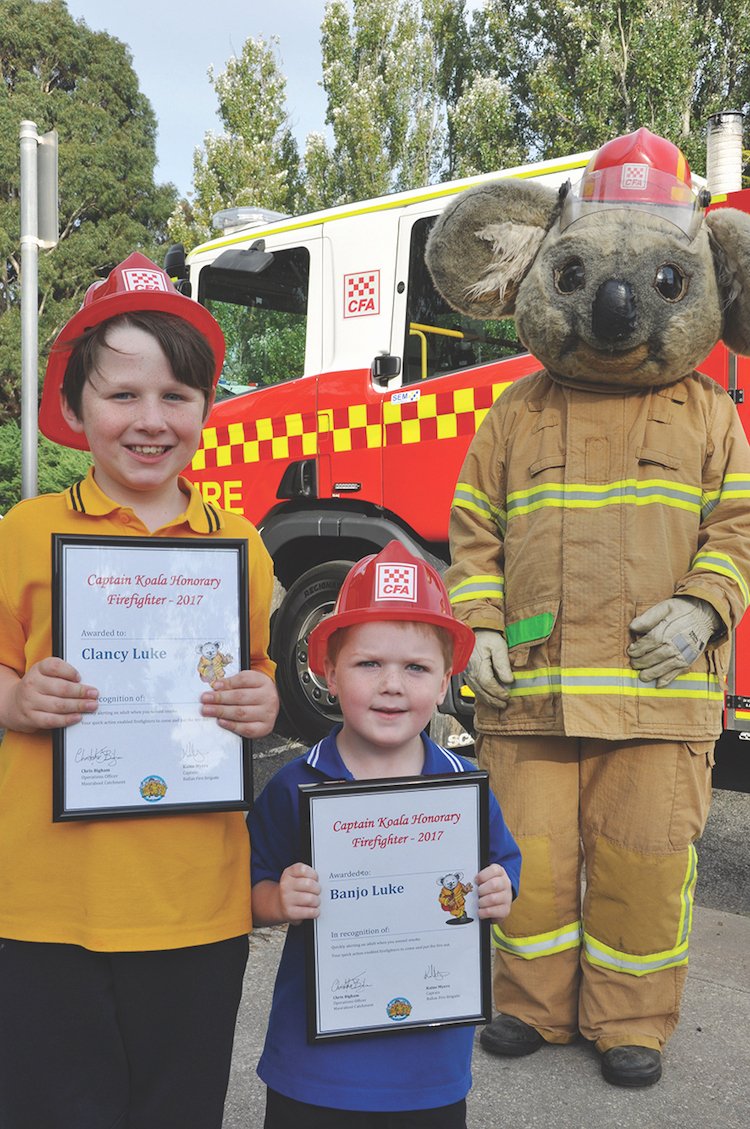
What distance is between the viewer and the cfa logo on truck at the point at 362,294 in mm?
5105

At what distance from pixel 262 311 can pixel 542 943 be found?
3764 millimetres

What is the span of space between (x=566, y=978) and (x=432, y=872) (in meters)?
1.29

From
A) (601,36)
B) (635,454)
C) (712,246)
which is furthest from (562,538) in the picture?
(601,36)

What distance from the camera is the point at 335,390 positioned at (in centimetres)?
521

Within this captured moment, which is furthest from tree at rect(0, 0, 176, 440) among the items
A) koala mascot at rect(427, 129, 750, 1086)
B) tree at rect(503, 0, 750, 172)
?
koala mascot at rect(427, 129, 750, 1086)

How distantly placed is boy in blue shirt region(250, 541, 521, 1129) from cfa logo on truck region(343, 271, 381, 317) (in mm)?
3566

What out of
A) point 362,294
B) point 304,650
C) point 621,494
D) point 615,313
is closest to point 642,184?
point 615,313

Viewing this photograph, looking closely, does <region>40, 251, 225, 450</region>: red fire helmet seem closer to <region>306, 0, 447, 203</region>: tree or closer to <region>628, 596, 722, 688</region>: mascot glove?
<region>628, 596, 722, 688</region>: mascot glove

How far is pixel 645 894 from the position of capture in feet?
8.38

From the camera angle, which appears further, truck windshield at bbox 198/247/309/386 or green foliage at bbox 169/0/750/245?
green foliage at bbox 169/0/750/245

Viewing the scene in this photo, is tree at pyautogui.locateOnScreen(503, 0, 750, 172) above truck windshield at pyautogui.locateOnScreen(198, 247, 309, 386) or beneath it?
above

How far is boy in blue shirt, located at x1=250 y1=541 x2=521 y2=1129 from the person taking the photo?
5.14ft
